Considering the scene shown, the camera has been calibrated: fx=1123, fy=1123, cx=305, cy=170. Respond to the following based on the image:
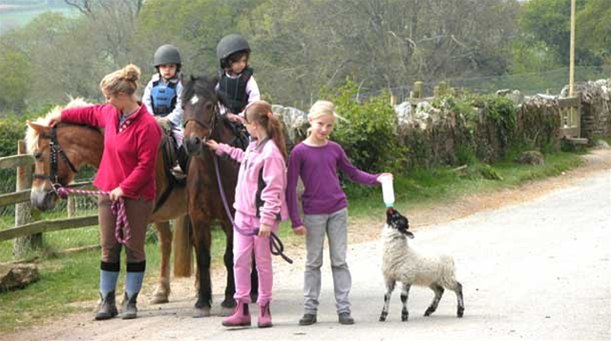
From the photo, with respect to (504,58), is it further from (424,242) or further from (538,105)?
(424,242)

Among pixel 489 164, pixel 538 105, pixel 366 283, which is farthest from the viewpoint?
pixel 538 105

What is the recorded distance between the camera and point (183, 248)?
10.8 m

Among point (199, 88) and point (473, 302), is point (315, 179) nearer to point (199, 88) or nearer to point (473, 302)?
point (199, 88)

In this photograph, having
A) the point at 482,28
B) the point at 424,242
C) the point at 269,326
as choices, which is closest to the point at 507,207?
the point at 424,242

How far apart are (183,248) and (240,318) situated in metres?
2.09

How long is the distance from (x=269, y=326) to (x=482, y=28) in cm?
4388

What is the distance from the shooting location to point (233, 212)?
9547 mm

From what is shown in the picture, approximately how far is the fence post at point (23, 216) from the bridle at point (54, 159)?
12.2 ft

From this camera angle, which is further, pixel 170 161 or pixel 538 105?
pixel 538 105

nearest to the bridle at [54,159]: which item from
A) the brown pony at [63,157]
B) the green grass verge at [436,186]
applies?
the brown pony at [63,157]

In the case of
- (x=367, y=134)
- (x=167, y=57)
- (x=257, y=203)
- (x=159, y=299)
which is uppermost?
(x=167, y=57)

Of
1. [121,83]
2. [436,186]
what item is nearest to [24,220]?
[121,83]

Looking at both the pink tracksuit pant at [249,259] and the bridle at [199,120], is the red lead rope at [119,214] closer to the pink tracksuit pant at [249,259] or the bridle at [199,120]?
the bridle at [199,120]

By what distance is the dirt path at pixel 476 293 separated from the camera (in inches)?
340
